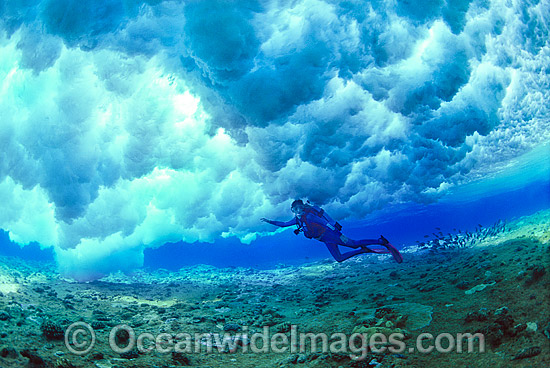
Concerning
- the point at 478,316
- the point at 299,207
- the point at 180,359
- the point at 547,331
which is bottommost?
the point at 180,359

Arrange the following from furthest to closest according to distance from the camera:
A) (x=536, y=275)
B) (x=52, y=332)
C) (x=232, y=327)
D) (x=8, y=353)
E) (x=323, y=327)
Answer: (x=232, y=327) → (x=323, y=327) → (x=536, y=275) → (x=52, y=332) → (x=8, y=353)

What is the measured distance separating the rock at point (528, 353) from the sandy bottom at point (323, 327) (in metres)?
0.02

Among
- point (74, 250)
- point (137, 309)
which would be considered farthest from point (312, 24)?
point (74, 250)

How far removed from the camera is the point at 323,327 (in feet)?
29.3

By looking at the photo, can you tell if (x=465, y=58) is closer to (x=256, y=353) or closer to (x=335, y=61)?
(x=335, y=61)

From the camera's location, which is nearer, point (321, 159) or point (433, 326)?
point (433, 326)

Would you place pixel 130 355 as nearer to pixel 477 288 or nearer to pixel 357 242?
pixel 357 242

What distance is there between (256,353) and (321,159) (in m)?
12.1

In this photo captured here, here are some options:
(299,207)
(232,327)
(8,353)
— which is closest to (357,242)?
(299,207)

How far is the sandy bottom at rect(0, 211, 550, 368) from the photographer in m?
5.91

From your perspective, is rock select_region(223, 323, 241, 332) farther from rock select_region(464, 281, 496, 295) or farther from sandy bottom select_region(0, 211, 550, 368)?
rock select_region(464, 281, 496, 295)

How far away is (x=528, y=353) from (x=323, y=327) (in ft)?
16.8

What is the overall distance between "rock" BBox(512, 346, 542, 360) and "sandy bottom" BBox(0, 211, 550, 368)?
2cm

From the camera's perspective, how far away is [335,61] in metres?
11.4
